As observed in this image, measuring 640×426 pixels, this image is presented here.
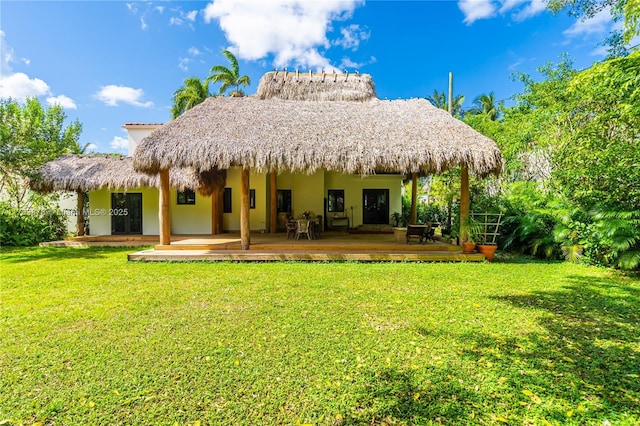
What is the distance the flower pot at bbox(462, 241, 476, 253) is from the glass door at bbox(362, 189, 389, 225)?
6575 mm

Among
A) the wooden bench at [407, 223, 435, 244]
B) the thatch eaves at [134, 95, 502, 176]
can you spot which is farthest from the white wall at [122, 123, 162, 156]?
the wooden bench at [407, 223, 435, 244]

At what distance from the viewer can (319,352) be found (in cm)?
322

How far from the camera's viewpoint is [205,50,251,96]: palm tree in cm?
2259

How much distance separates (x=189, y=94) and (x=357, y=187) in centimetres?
1630

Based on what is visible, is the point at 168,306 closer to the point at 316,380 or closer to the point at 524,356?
the point at 316,380

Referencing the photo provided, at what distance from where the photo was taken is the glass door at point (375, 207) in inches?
581

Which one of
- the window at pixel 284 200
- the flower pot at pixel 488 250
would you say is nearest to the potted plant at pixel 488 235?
the flower pot at pixel 488 250

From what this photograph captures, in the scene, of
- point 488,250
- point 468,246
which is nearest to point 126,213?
point 468,246

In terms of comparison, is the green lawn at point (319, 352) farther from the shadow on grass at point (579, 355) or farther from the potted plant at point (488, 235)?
the potted plant at point (488, 235)

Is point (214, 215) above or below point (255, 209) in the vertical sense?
below

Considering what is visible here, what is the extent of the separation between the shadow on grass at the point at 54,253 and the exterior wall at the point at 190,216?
7.61 ft

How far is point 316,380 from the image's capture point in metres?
2.74

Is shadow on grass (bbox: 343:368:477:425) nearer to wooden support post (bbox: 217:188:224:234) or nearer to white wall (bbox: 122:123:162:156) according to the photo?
wooden support post (bbox: 217:188:224:234)

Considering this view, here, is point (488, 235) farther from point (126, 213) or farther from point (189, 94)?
point (189, 94)
